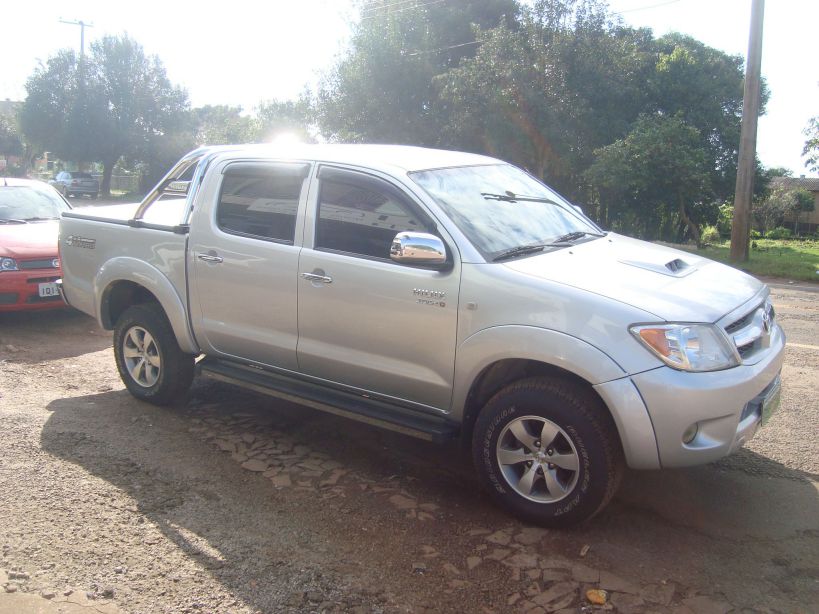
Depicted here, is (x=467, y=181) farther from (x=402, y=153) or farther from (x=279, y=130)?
(x=279, y=130)

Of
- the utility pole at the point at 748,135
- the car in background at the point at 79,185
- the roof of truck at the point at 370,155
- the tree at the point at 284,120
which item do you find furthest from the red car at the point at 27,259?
the car in background at the point at 79,185

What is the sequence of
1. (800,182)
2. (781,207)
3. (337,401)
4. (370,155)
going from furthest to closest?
(800,182) → (781,207) → (370,155) → (337,401)

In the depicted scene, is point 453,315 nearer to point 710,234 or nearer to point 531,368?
point 531,368

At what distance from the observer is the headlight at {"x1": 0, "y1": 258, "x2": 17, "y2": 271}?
8.12 meters

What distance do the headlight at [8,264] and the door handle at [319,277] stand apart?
494 cm

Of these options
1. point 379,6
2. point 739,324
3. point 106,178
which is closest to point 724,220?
point 379,6

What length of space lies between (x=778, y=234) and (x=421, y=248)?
143ft

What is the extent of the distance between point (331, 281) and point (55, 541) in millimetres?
1969

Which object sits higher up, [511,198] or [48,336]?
[511,198]

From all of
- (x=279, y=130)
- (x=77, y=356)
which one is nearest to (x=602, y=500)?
(x=77, y=356)

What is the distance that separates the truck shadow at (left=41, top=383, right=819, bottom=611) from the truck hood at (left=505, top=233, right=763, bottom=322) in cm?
110

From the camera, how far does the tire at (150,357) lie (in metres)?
5.62

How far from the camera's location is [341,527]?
3.94 meters

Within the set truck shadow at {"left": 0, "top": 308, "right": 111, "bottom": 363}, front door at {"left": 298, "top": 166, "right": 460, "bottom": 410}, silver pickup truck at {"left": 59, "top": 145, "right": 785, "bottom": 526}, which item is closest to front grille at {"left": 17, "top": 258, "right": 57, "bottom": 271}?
truck shadow at {"left": 0, "top": 308, "right": 111, "bottom": 363}
